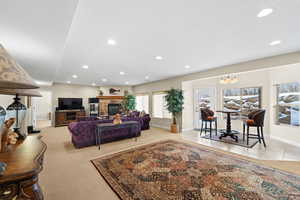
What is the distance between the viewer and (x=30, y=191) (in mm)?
Answer: 938

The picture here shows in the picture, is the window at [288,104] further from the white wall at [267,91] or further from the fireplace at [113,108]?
the fireplace at [113,108]

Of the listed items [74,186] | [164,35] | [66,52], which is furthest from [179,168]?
→ [66,52]

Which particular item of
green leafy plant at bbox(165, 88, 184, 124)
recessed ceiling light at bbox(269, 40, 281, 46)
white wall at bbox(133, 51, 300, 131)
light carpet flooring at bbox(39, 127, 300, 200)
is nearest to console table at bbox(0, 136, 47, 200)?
light carpet flooring at bbox(39, 127, 300, 200)

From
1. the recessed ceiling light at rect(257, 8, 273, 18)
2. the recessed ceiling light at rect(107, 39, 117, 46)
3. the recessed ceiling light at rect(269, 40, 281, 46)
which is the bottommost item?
the recessed ceiling light at rect(107, 39, 117, 46)

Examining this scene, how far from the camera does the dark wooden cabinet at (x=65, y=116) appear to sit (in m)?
7.18

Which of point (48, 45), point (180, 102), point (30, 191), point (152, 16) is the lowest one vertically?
point (30, 191)

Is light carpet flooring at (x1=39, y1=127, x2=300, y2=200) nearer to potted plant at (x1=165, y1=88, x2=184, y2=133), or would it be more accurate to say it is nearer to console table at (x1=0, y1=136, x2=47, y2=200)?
console table at (x1=0, y1=136, x2=47, y2=200)

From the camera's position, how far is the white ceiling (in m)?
1.61

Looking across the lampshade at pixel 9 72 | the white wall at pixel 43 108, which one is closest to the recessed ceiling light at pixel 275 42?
the lampshade at pixel 9 72

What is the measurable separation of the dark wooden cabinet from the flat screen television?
331mm

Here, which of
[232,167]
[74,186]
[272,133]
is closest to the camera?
[74,186]

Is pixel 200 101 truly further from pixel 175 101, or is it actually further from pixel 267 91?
pixel 267 91

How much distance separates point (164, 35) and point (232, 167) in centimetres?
A: 301

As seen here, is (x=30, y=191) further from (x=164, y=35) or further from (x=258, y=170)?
(x=258, y=170)
